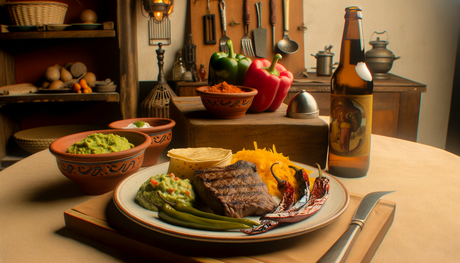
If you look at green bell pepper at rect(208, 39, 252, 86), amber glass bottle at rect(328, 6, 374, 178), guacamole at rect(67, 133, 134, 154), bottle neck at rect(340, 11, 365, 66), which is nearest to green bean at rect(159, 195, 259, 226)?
guacamole at rect(67, 133, 134, 154)

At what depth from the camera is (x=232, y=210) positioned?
675 millimetres

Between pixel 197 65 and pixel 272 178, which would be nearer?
pixel 272 178

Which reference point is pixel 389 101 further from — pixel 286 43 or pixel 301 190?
pixel 301 190

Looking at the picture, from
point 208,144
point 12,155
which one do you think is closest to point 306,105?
point 208,144

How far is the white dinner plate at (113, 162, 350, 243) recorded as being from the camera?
58 cm

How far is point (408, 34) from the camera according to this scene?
3664 millimetres

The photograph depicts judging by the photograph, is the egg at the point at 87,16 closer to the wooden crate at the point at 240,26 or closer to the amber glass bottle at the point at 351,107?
the wooden crate at the point at 240,26

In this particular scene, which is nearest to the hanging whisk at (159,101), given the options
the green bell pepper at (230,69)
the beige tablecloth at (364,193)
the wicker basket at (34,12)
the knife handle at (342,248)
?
the wicker basket at (34,12)

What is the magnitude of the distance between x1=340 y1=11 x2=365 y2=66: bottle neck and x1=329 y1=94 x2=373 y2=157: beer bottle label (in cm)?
13

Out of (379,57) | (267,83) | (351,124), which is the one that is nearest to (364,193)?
(351,124)

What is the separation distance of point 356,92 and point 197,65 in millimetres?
2471

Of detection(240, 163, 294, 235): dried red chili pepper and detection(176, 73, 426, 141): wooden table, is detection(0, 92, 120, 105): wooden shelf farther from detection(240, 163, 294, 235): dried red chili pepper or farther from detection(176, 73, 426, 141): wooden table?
detection(240, 163, 294, 235): dried red chili pepper

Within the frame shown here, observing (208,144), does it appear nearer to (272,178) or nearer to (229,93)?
(229,93)

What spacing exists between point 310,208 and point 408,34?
3690 millimetres
